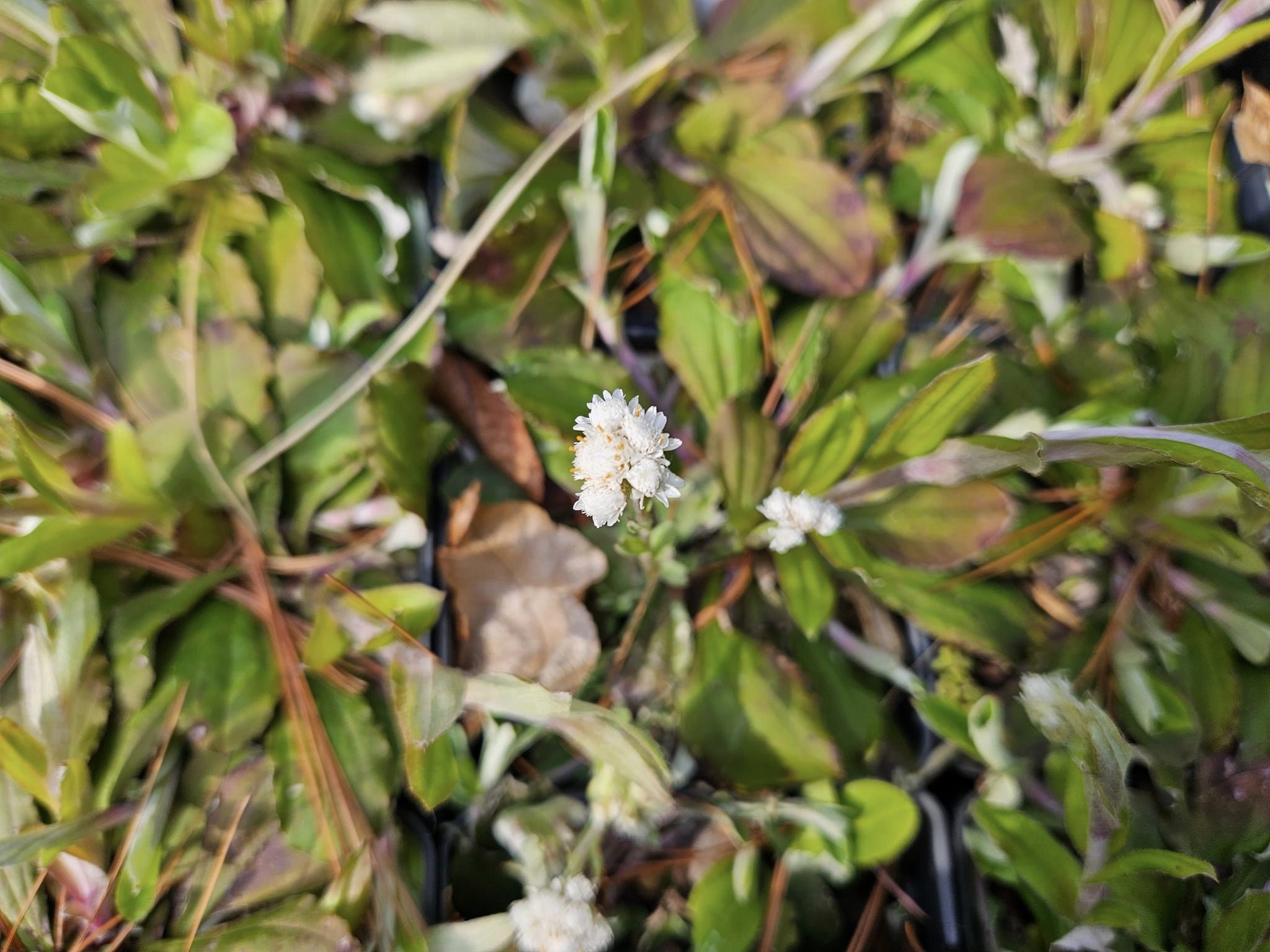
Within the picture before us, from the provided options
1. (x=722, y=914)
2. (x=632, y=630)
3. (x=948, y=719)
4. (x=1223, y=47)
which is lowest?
(x=722, y=914)

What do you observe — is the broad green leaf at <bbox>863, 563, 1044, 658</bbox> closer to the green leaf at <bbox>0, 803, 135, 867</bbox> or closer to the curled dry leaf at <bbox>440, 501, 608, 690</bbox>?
the curled dry leaf at <bbox>440, 501, 608, 690</bbox>

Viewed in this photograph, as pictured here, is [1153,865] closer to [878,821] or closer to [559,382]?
[878,821]

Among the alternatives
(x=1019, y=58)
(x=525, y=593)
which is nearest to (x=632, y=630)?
(x=525, y=593)

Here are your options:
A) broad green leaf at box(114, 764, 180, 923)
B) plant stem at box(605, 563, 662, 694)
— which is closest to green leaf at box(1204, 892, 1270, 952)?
plant stem at box(605, 563, 662, 694)

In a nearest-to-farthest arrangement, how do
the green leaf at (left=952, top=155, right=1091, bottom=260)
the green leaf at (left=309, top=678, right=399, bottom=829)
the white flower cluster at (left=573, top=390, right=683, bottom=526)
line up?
the white flower cluster at (left=573, top=390, right=683, bottom=526) → the green leaf at (left=309, top=678, right=399, bottom=829) → the green leaf at (left=952, top=155, right=1091, bottom=260)

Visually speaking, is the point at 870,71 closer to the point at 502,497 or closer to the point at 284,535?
the point at 502,497

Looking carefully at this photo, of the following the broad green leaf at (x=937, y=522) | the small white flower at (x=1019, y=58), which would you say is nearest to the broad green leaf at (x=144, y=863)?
the broad green leaf at (x=937, y=522)
